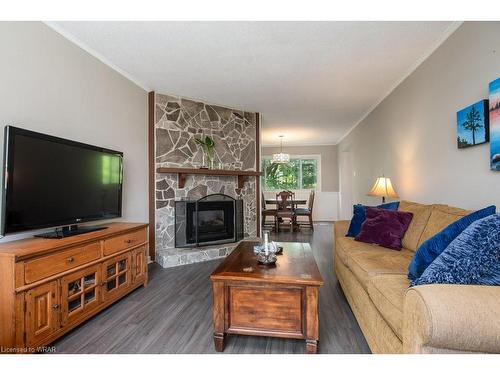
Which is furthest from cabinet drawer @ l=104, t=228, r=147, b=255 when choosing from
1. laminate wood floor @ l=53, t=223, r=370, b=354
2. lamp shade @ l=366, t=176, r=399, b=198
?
lamp shade @ l=366, t=176, r=399, b=198

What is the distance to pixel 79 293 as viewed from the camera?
1931mm

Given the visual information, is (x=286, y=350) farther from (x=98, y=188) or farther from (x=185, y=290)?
(x=98, y=188)

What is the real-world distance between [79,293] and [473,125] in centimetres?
329

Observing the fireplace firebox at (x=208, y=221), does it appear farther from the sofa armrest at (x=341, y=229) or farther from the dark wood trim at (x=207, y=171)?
the sofa armrest at (x=341, y=229)

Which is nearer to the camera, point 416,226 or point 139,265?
point 416,226

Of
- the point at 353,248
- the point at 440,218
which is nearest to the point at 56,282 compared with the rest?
the point at 353,248

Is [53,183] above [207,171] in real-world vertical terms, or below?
below

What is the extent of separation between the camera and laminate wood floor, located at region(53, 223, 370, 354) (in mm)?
1693

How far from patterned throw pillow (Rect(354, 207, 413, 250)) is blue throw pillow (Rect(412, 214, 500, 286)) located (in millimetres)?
1178

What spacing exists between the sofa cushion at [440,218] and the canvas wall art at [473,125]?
0.56 m

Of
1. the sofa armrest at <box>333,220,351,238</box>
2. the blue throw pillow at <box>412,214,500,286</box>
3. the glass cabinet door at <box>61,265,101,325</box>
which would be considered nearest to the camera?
the blue throw pillow at <box>412,214,500,286</box>

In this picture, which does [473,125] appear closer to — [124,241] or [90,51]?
[124,241]

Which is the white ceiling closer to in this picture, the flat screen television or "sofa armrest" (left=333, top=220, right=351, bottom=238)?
the flat screen television

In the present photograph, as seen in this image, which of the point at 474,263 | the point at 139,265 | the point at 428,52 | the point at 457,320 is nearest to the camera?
the point at 457,320
